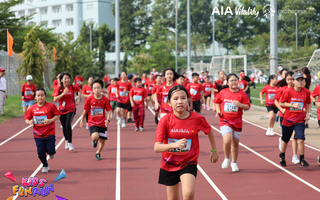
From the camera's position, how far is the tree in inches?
930

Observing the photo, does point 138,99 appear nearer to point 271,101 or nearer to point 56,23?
point 271,101

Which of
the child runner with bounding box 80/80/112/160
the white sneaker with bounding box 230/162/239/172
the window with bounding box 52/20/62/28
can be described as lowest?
the white sneaker with bounding box 230/162/239/172

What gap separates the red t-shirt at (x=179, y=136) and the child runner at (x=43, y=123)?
352 centimetres

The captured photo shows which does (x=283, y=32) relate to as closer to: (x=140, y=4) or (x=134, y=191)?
(x=140, y=4)

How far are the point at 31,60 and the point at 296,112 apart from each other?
63.4 feet

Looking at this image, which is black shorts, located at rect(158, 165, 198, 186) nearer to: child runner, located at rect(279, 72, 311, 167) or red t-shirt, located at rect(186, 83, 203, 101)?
child runner, located at rect(279, 72, 311, 167)

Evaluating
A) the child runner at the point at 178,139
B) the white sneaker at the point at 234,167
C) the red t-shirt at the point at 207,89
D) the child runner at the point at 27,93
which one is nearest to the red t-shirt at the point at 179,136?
the child runner at the point at 178,139

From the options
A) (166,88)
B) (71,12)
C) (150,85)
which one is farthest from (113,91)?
(71,12)

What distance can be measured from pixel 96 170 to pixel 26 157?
2.36 metres

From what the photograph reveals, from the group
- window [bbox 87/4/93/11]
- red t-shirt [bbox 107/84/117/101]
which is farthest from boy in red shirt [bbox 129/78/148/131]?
window [bbox 87/4/93/11]

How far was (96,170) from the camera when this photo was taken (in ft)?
25.2

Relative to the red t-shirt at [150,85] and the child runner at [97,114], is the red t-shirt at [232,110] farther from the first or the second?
the red t-shirt at [150,85]

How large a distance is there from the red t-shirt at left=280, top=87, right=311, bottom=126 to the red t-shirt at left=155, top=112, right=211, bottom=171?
146 inches

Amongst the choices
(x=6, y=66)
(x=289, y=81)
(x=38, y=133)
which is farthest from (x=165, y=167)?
(x=6, y=66)
